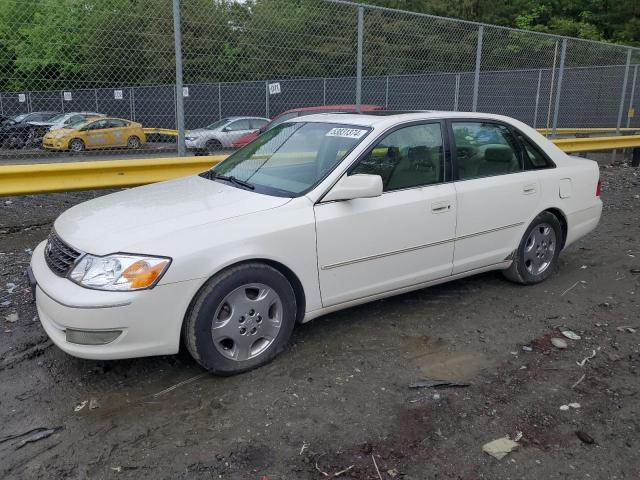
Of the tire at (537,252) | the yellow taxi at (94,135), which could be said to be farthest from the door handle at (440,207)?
the yellow taxi at (94,135)

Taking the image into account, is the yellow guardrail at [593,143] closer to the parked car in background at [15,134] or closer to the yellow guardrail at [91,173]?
the yellow guardrail at [91,173]

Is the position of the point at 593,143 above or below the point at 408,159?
below

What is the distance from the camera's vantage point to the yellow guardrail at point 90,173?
19.2ft

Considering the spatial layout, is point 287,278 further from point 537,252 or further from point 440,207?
point 537,252

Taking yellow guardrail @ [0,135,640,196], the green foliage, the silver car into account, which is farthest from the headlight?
the silver car

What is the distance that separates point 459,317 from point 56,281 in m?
2.90

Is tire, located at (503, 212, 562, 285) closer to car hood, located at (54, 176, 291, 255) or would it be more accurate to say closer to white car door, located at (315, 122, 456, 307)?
white car door, located at (315, 122, 456, 307)

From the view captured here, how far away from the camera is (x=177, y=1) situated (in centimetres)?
610

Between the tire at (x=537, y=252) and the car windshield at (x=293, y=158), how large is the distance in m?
1.92

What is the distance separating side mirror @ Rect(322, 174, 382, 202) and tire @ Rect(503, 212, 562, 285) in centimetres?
191

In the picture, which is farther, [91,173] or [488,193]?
[91,173]

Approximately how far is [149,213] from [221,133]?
958cm

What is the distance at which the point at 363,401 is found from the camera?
3270 millimetres

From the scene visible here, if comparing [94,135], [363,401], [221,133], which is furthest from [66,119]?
[363,401]
